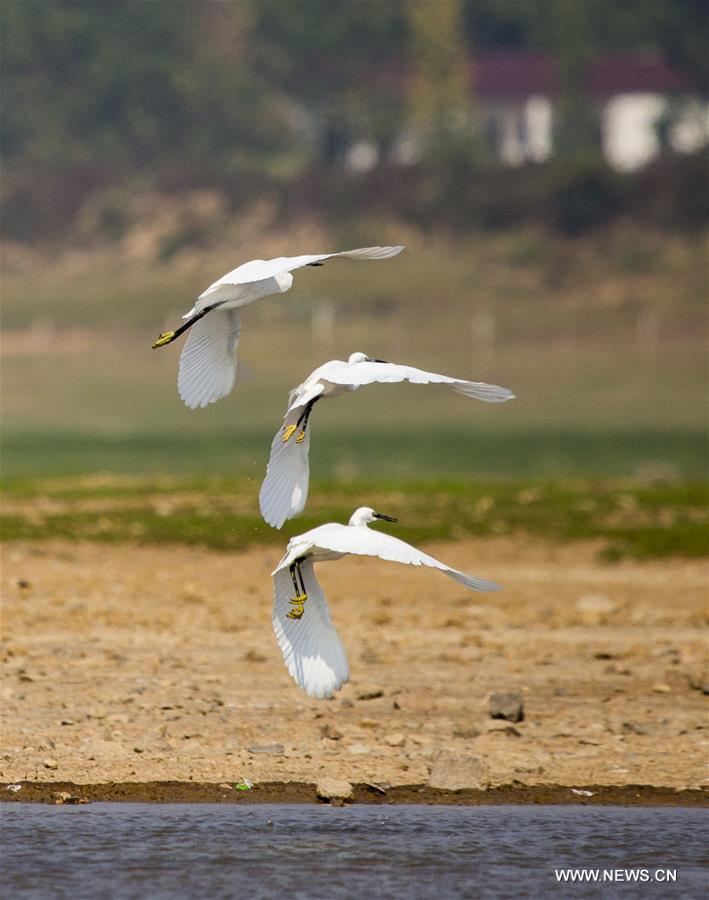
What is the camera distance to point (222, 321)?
856 centimetres

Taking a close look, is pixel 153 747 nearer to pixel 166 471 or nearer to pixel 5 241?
pixel 166 471

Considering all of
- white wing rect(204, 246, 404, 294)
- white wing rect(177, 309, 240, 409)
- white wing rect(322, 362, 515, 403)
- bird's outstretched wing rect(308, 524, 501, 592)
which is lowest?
bird's outstretched wing rect(308, 524, 501, 592)

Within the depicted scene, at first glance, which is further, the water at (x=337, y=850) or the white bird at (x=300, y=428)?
the water at (x=337, y=850)

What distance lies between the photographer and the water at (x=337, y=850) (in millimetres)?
8297

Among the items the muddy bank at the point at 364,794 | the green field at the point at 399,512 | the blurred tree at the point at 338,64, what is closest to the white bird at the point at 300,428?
the muddy bank at the point at 364,794

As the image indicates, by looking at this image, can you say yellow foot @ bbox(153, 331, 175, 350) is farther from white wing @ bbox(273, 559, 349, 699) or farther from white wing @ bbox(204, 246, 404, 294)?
white wing @ bbox(273, 559, 349, 699)

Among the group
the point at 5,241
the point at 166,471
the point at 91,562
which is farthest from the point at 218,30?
the point at 91,562

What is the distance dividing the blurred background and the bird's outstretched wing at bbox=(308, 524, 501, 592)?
16.6m

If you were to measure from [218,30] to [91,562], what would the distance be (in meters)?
58.2

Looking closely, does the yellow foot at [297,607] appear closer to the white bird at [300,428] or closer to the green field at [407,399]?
the white bird at [300,428]

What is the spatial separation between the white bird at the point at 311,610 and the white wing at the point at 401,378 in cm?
61

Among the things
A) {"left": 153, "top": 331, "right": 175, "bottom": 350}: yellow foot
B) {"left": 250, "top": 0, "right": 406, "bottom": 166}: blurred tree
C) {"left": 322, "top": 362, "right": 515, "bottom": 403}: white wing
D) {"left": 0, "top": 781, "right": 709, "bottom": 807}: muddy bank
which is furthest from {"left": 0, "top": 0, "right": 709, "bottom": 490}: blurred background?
{"left": 322, "top": 362, "right": 515, "bottom": 403}: white wing

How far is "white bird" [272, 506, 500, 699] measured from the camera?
321 inches

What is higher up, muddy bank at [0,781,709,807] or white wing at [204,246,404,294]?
white wing at [204,246,404,294]
